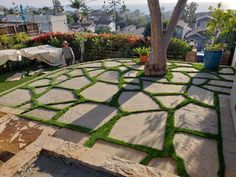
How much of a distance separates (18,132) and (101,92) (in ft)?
7.91

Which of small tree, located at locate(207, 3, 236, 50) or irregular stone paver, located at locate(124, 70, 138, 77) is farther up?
small tree, located at locate(207, 3, 236, 50)

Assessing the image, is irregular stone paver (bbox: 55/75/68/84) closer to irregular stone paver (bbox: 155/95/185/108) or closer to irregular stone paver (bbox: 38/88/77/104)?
irregular stone paver (bbox: 38/88/77/104)

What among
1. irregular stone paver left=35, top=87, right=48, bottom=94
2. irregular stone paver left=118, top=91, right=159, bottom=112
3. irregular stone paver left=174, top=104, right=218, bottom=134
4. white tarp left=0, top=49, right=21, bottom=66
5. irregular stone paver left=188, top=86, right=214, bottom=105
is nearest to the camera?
irregular stone paver left=174, top=104, right=218, bottom=134

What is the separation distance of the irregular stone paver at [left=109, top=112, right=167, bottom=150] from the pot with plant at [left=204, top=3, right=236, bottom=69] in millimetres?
3767

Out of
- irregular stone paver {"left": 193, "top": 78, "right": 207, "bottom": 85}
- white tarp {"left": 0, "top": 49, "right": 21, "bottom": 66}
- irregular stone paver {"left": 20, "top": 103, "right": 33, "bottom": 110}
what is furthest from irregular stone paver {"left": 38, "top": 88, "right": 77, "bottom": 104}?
white tarp {"left": 0, "top": 49, "right": 21, "bottom": 66}

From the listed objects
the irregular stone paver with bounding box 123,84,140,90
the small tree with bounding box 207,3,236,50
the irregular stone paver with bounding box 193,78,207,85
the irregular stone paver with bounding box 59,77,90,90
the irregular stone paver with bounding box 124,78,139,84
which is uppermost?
the small tree with bounding box 207,3,236,50

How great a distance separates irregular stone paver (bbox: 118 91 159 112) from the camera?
16.1 ft

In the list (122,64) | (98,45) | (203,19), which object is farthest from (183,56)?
(203,19)

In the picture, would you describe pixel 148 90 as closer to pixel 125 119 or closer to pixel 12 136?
pixel 125 119

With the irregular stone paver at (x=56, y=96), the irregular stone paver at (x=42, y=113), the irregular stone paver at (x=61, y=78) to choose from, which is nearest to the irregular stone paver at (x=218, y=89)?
the irregular stone paver at (x=56, y=96)

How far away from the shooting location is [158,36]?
6582mm

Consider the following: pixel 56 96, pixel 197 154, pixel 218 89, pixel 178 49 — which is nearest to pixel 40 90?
pixel 56 96

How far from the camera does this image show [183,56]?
9.97 m

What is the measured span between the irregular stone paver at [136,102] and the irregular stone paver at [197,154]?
1232mm
